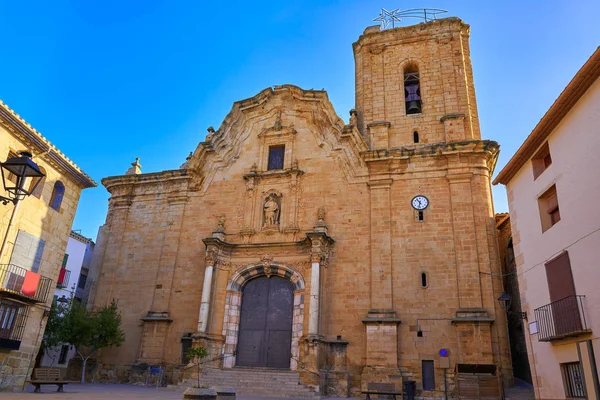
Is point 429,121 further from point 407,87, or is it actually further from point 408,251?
point 408,251

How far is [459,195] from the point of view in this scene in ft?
57.8

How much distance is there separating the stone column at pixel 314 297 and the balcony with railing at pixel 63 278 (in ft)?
45.9

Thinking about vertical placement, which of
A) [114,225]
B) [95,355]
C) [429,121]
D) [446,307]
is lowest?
[95,355]

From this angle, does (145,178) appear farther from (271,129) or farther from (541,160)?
(541,160)

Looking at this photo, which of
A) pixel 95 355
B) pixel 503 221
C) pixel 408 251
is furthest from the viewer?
pixel 503 221

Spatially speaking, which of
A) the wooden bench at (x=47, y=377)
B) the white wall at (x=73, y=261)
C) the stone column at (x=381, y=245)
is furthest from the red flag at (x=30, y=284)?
the white wall at (x=73, y=261)

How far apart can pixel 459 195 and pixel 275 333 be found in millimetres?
8580

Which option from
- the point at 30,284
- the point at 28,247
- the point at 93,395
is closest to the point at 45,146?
the point at 28,247

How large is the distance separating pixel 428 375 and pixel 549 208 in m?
7.05

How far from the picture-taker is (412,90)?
71.0 ft

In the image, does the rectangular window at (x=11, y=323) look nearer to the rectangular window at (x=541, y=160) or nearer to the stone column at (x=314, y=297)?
the stone column at (x=314, y=297)

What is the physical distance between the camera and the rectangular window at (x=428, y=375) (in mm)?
15359

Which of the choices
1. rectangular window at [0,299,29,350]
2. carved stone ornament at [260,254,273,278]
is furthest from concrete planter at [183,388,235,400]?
carved stone ornament at [260,254,273,278]

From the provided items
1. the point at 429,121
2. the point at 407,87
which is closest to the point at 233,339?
the point at 429,121
